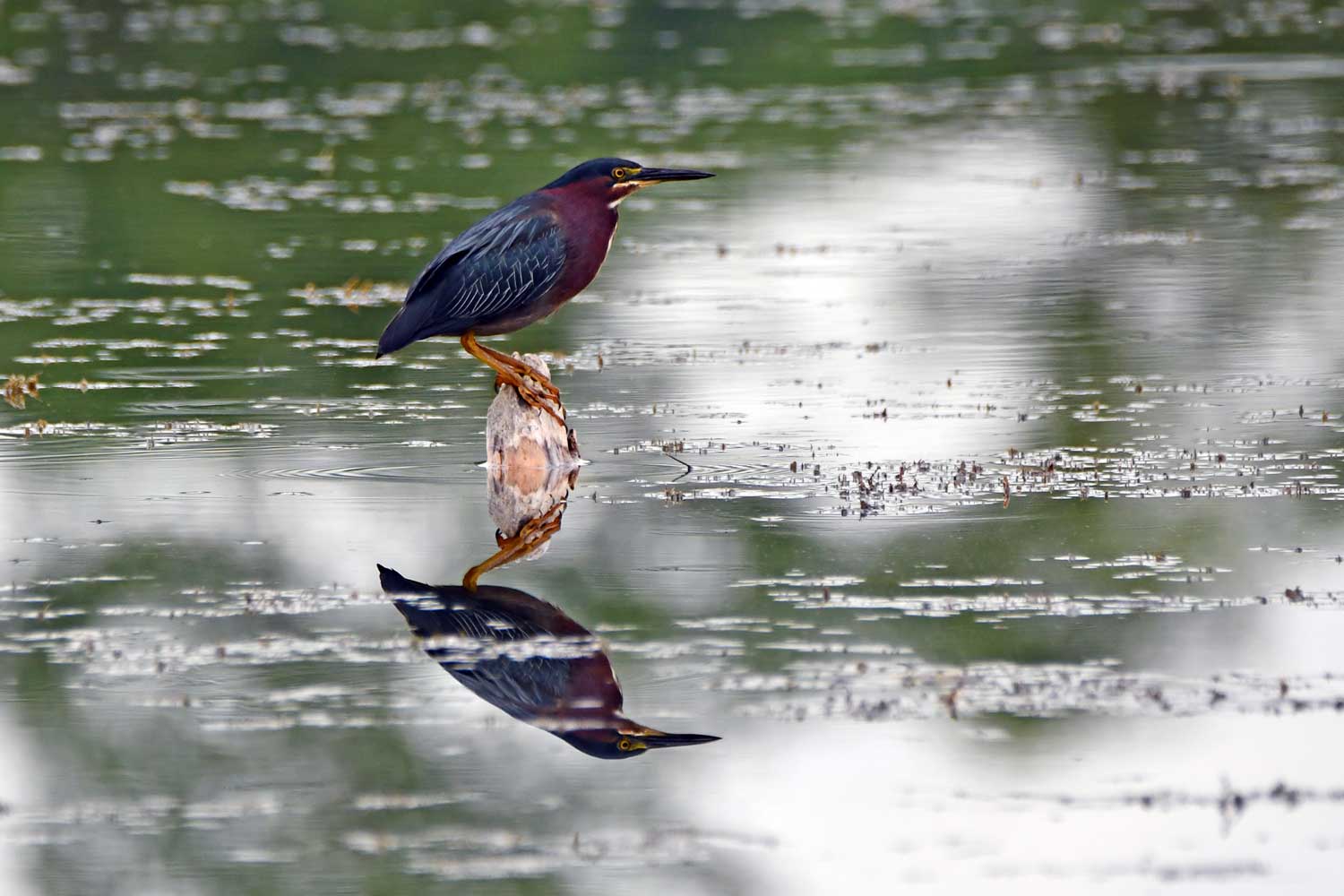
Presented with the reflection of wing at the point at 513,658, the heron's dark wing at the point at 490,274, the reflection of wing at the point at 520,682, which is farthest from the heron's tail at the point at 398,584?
the heron's dark wing at the point at 490,274

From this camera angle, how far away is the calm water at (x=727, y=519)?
5727 mm

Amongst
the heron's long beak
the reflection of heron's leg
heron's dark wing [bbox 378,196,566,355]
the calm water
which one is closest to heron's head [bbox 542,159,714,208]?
the heron's long beak

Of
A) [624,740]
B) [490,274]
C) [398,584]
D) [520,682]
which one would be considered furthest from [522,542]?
[624,740]

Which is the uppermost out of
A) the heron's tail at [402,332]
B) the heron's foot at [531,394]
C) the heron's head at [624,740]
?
the heron's tail at [402,332]

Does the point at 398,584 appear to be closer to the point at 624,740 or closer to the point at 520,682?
the point at 520,682

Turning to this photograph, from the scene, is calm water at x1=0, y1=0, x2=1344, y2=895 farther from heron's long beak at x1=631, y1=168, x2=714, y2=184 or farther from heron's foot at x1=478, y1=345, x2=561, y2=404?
heron's long beak at x1=631, y1=168, x2=714, y2=184

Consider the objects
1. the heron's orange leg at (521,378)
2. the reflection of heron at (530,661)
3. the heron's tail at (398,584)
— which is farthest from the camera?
the heron's orange leg at (521,378)

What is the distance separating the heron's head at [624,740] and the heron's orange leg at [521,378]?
121 inches

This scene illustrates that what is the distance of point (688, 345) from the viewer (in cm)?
1216

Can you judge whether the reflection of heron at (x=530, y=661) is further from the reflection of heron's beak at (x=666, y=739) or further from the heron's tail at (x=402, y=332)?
the heron's tail at (x=402, y=332)

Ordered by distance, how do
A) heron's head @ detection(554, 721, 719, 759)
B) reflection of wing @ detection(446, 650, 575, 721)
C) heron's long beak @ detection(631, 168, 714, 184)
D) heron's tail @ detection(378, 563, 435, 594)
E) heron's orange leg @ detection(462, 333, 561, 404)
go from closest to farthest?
→ heron's head @ detection(554, 721, 719, 759), reflection of wing @ detection(446, 650, 575, 721), heron's tail @ detection(378, 563, 435, 594), heron's orange leg @ detection(462, 333, 561, 404), heron's long beak @ detection(631, 168, 714, 184)

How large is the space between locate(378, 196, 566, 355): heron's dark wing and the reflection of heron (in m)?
1.80

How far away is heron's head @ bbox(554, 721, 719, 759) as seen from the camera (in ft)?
20.4

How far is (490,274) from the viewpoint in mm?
9273
